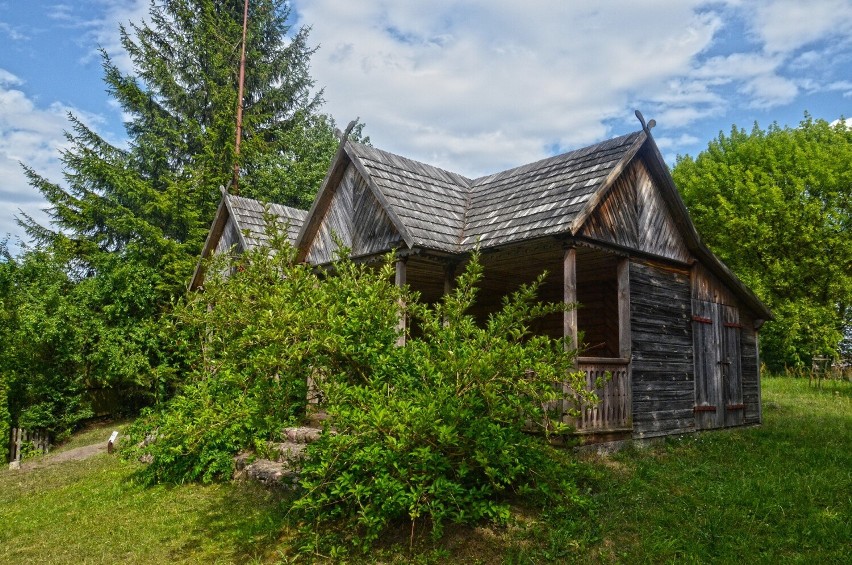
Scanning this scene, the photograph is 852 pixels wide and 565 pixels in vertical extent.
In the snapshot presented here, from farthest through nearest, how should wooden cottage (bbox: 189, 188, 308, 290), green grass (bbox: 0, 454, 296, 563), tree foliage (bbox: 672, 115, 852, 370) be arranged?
tree foliage (bbox: 672, 115, 852, 370) < wooden cottage (bbox: 189, 188, 308, 290) < green grass (bbox: 0, 454, 296, 563)

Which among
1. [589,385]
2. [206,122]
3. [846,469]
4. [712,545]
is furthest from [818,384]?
[206,122]

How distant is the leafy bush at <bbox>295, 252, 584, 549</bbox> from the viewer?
6141 mm

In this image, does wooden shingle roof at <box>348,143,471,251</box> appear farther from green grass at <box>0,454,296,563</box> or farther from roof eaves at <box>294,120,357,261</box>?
green grass at <box>0,454,296,563</box>

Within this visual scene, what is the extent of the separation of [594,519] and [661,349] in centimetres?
570

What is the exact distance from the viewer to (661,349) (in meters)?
12.0

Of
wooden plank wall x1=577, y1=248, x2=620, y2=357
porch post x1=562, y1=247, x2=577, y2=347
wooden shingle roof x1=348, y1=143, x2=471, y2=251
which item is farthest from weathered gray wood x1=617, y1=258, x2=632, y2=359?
wooden shingle roof x1=348, y1=143, x2=471, y2=251

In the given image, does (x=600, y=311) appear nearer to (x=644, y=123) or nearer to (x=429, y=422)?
(x=644, y=123)

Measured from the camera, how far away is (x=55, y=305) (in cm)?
2020

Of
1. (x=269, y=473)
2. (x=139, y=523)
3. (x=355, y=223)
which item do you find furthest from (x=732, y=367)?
(x=139, y=523)

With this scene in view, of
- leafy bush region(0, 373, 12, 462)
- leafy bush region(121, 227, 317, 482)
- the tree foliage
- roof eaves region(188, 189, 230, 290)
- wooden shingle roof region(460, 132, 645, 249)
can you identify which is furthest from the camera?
the tree foliage

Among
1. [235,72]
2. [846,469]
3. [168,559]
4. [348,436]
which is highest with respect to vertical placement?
[235,72]

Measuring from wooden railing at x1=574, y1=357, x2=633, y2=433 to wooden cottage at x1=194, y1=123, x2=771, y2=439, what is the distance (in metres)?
0.03

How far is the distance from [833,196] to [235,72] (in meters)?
27.6

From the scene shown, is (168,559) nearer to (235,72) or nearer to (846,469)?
(846,469)
